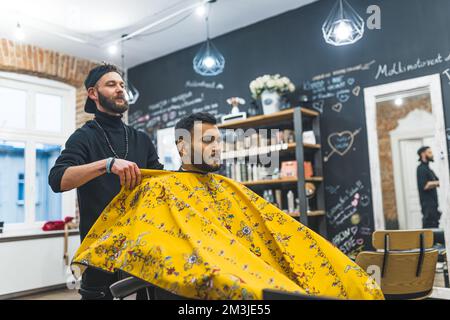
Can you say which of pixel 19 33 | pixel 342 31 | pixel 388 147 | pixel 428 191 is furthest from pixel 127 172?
pixel 19 33

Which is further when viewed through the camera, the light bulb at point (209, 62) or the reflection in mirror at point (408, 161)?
the light bulb at point (209, 62)

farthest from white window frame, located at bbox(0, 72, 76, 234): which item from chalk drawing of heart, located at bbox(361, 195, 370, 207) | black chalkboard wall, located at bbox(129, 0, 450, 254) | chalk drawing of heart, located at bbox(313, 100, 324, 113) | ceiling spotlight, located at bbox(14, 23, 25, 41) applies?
chalk drawing of heart, located at bbox(361, 195, 370, 207)

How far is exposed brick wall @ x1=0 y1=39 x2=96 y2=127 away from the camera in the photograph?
189 inches

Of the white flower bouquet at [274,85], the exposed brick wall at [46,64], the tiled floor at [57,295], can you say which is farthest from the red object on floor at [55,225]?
the white flower bouquet at [274,85]

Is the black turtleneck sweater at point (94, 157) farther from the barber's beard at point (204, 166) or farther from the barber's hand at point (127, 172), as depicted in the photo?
the barber's beard at point (204, 166)

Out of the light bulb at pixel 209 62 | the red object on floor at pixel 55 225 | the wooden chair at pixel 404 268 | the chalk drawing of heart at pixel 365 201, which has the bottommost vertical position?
the wooden chair at pixel 404 268

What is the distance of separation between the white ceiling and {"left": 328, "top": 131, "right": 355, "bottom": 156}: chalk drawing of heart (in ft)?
4.66

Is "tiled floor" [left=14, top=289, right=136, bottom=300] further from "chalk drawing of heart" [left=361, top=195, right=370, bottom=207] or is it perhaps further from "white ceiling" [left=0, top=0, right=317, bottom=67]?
"chalk drawing of heart" [left=361, top=195, right=370, bottom=207]

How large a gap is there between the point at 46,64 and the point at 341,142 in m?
3.71

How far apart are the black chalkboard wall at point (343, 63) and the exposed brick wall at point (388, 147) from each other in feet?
0.48

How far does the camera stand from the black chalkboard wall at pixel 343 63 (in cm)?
349

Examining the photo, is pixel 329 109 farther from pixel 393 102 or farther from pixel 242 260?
pixel 242 260

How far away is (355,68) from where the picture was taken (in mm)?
3830

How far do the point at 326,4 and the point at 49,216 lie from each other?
4.19 meters
